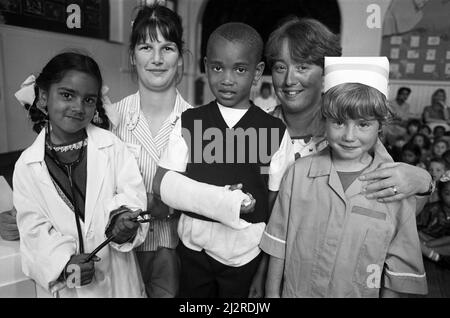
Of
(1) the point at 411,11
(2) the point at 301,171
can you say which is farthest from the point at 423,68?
(2) the point at 301,171

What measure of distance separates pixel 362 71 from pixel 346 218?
1.12 feet

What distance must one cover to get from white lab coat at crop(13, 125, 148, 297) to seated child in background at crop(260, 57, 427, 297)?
370mm

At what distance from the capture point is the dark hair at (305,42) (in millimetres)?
901

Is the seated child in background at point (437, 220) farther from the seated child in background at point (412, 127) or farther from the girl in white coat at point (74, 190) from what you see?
the girl in white coat at point (74, 190)

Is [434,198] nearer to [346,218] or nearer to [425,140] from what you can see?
[425,140]

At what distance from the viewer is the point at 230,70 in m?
0.80

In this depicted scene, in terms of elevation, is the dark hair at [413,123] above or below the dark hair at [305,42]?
below

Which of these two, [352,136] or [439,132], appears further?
[439,132]

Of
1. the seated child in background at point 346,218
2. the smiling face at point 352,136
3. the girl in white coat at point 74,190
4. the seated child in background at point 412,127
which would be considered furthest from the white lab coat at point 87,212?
the seated child in background at point 412,127

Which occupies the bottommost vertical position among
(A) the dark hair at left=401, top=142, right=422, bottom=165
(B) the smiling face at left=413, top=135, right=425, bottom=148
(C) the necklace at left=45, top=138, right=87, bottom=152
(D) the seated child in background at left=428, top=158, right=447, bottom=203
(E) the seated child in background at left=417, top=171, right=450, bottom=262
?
(E) the seated child in background at left=417, top=171, right=450, bottom=262

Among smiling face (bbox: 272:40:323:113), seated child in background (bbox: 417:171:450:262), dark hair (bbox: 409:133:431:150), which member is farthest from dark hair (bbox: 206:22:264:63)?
dark hair (bbox: 409:133:431:150)

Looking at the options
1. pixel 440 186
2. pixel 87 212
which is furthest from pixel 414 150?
pixel 87 212

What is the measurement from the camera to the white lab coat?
0.77 metres

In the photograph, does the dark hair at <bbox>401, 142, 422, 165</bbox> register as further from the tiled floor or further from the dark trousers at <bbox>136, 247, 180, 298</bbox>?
the tiled floor
